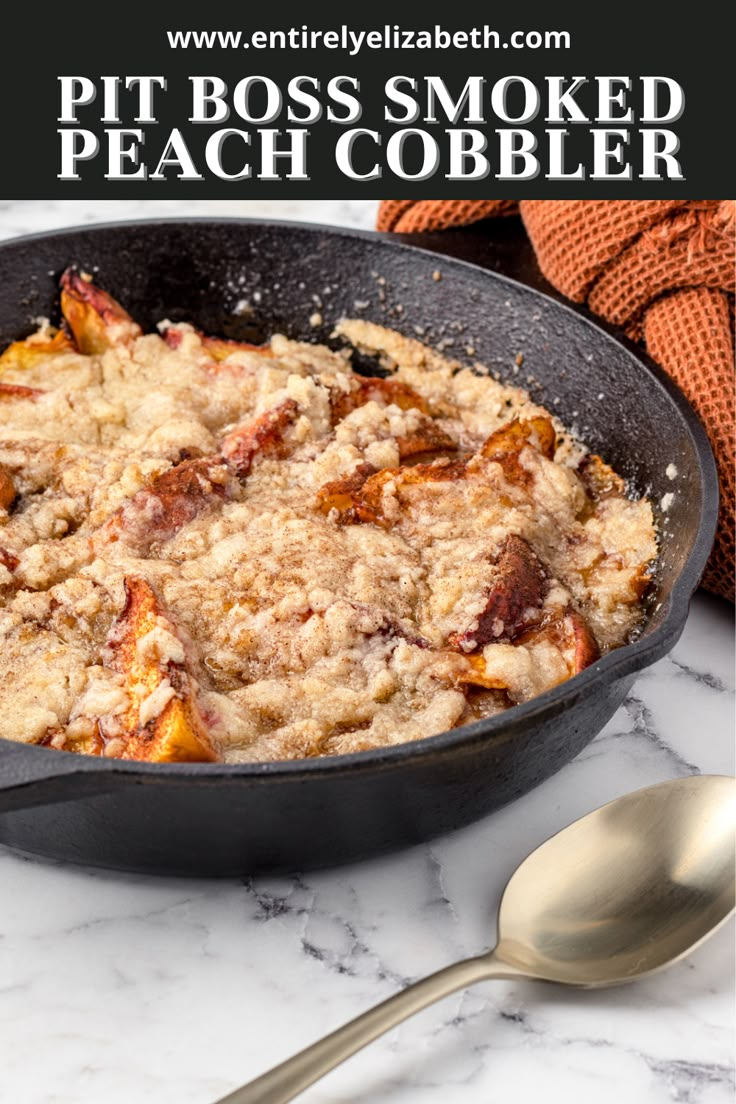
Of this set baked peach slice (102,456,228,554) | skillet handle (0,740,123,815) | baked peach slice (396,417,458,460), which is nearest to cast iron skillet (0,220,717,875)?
skillet handle (0,740,123,815)

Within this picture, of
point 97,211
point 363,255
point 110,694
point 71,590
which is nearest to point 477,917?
point 110,694

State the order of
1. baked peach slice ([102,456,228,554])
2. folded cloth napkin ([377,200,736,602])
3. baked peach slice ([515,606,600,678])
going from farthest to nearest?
folded cloth napkin ([377,200,736,602]) → baked peach slice ([102,456,228,554]) → baked peach slice ([515,606,600,678])

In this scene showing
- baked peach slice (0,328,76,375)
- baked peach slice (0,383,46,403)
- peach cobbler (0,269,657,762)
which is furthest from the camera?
baked peach slice (0,328,76,375)

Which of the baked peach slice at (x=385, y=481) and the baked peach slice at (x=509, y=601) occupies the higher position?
the baked peach slice at (x=385, y=481)

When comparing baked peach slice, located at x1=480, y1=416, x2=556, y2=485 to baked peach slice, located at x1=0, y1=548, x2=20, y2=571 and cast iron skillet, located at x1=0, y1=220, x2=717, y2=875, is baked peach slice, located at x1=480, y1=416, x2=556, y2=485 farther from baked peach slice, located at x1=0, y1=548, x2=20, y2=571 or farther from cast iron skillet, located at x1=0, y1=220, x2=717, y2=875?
baked peach slice, located at x1=0, y1=548, x2=20, y2=571

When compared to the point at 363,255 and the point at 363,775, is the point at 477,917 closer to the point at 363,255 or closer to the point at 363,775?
the point at 363,775

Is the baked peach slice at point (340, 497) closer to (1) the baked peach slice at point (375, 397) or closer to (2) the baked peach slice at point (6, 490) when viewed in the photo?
(1) the baked peach slice at point (375, 397)

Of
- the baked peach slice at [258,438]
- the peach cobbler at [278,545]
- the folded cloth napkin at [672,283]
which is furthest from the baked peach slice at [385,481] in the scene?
the folded cloth napkin at [672,283]
